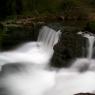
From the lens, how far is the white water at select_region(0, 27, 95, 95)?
1550 centimetres

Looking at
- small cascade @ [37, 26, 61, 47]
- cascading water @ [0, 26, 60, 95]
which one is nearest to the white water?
cascading water @ [0, 26, 60, 95]

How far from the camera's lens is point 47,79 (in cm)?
1703

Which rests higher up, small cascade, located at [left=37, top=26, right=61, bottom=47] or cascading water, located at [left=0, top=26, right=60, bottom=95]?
small cascade, located at [left=37, top=26, right=61, bottom=47]

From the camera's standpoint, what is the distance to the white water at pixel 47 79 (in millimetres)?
15500

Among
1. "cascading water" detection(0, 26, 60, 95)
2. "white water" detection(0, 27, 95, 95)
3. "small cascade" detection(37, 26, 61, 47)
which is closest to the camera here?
"white water" detection(0, 27, 95, 95)

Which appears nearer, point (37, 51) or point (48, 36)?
point (37, 51)

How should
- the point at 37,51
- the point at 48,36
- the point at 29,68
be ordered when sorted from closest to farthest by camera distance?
the point at 29,68 < the point at 37,51 < the point at 48,36

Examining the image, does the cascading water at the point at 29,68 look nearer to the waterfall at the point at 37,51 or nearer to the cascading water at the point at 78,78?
the waterfall at the point at 37,51

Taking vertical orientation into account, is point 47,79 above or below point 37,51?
below

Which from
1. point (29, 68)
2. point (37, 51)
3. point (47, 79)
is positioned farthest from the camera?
point (37, 51)

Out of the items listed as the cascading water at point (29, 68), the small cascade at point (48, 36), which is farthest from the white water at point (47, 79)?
the small cascade at point (48, 36)

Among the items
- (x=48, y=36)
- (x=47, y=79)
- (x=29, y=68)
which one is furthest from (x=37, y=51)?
(x=47, y=79)

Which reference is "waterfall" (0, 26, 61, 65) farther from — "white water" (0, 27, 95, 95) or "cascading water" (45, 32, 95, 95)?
"cascading water" (45, 32, 95, 95)

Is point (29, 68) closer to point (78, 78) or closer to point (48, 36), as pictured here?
Answer: point (78, 78)
